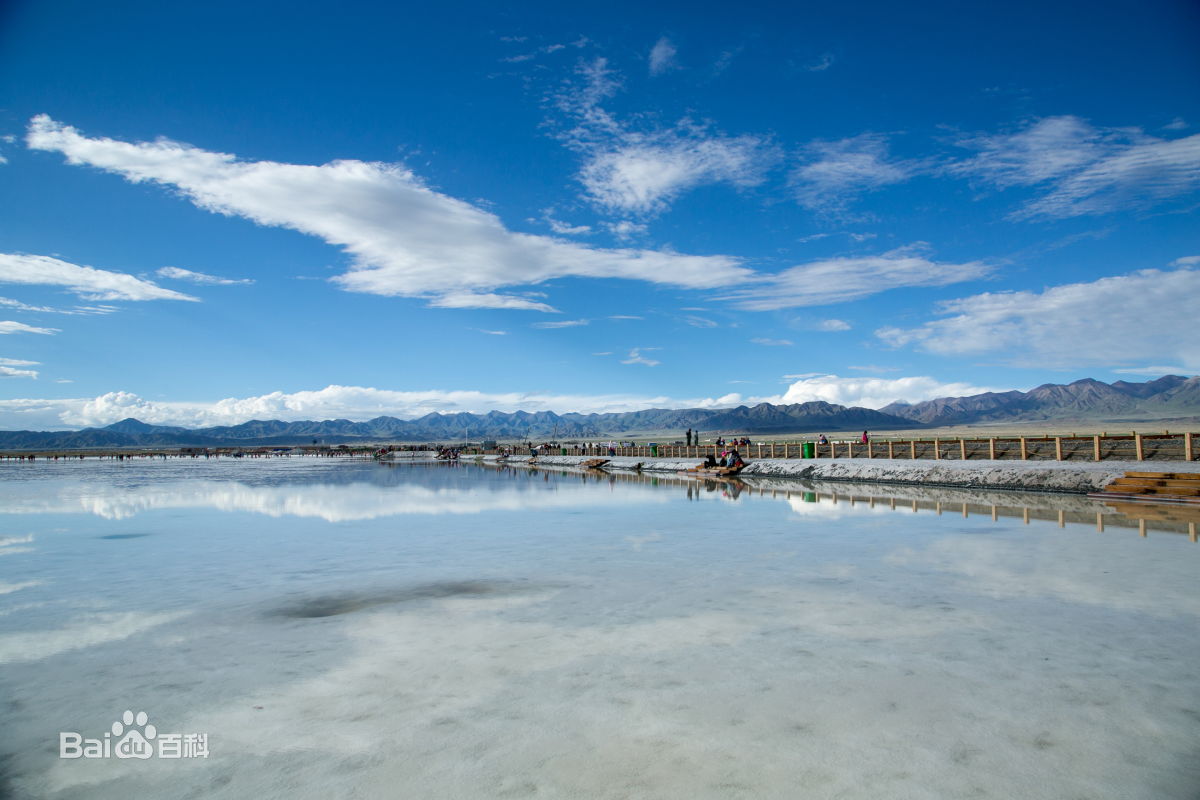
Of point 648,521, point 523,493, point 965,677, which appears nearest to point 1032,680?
point 965,677

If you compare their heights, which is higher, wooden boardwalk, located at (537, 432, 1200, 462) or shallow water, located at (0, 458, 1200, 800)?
wooden boardwalk, located at (537, 432, 1200, 462)

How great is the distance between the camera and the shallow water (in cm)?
467

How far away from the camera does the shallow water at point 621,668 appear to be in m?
4.67

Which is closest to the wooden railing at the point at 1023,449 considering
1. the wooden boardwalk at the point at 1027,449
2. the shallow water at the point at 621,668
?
the wooden boardwalk at the point at 1027,449

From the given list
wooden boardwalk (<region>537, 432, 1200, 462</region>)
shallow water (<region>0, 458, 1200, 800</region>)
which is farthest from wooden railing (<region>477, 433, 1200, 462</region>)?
shallow water (<region>0, 458, 1200, 800</region>)

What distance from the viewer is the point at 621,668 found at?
6.71m

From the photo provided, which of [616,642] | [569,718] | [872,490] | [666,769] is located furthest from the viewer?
[872,490]

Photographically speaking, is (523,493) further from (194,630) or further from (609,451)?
(609,451)

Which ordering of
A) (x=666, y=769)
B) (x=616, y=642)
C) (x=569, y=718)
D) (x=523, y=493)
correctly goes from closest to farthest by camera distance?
(x=666, y=769), (x=569, y=718), (x=616, y=642), (x=523, y=493)

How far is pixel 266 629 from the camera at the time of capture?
8.37 m

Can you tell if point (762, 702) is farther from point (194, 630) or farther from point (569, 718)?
point (194, 630)

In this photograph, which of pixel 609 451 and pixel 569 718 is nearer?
pixel 569 718

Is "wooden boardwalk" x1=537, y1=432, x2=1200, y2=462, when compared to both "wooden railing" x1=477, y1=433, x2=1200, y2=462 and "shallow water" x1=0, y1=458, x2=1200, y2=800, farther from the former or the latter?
"shallow water" x1=0, y1=458, x2=1200, y2=800

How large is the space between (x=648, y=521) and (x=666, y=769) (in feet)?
49.7
